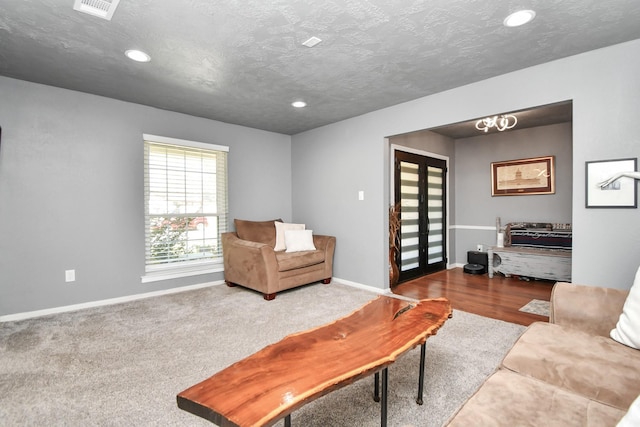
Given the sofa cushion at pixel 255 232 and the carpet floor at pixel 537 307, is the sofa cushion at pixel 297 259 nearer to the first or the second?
the sofa cushion at pixel 255 232

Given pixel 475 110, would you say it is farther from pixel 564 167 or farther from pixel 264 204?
pixel 264 204

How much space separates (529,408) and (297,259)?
318cm

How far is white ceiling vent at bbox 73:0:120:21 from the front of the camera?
1.92 m

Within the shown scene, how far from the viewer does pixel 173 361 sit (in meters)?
2.28

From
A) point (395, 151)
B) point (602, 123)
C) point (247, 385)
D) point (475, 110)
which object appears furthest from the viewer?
point (395, 151)

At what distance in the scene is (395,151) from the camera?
461 cm

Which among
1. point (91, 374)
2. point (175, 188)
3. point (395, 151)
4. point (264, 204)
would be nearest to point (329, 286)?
point (264, 204)

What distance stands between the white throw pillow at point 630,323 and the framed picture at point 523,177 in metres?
4.01

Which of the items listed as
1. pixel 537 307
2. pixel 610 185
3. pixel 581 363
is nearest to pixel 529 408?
pixel 581 363

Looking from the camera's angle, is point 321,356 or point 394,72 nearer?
point 321,356

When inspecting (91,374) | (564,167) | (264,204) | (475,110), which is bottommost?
(91,374)

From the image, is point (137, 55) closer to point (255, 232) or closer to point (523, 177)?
point (255, 232)

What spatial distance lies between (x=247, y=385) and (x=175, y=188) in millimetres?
3688

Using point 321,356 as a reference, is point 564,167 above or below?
above
